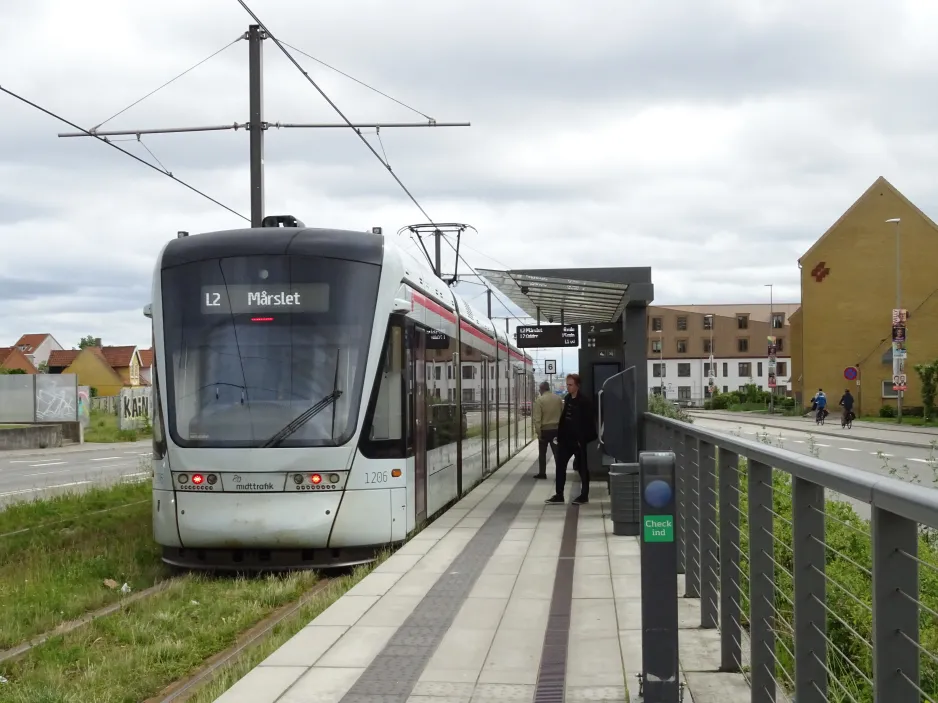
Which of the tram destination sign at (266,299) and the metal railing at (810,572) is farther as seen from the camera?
the tram destination sign at (266,299)

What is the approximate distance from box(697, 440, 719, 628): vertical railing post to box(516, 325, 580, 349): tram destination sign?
16.0m

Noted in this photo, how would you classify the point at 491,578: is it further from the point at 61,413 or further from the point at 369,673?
the point at 61,413

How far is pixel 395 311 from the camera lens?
10602 millimetres

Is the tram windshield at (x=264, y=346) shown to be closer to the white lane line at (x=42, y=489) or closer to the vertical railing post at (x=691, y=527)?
the vertical railing post at (x=691, y=527)

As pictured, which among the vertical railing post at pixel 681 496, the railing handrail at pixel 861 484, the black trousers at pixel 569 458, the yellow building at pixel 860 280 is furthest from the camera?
the yellow building at pixel 860 280

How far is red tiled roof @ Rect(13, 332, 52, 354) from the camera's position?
134m

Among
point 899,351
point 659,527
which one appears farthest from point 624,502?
point 899,351

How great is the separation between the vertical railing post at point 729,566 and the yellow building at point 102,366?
117997 mm

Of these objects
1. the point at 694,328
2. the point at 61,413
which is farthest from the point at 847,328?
the point at 694,328

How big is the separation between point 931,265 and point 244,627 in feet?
216

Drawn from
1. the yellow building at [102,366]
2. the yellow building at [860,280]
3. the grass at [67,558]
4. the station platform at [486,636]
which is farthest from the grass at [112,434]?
the yellow building at [102,366]

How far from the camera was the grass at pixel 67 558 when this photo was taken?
8.37 meters

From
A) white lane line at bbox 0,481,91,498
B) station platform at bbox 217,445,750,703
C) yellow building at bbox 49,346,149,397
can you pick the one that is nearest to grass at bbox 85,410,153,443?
white lane line at bbox 0,481,91,498

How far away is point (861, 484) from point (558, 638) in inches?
152
